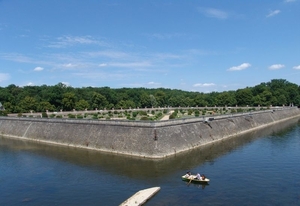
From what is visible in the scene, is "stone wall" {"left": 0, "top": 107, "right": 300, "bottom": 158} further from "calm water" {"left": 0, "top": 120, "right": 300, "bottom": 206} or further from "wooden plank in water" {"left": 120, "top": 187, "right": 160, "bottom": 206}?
"wooden plank in water" {"left": 120, "top": 187, "right": 160, "bottom": 206}

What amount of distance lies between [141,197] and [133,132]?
18.2 m

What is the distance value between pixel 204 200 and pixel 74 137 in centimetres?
3207

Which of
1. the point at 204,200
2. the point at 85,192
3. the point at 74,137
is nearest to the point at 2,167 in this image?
the point at 74,137

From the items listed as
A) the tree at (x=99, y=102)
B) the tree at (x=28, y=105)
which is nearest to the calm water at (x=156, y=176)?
the tree at (x=28, y=105)

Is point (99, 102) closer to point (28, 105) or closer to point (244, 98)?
point (28, 105)

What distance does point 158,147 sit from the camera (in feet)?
126

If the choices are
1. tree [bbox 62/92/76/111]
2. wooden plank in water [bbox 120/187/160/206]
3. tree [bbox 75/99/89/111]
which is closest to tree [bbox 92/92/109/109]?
tree [bbox 75/99/89/111]

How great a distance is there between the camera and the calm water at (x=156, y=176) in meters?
24.9

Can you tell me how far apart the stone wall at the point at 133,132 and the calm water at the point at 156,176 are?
2.15m

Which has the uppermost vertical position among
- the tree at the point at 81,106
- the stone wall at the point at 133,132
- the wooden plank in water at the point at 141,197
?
the tree at the point at 81,106

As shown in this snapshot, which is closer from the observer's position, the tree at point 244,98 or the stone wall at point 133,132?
the stone wall at point 133,132

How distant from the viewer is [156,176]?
30812 mm

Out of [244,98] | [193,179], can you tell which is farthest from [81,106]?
[193,179]

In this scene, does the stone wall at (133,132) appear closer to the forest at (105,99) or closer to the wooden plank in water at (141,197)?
the wooden plank in water at (141,197)
